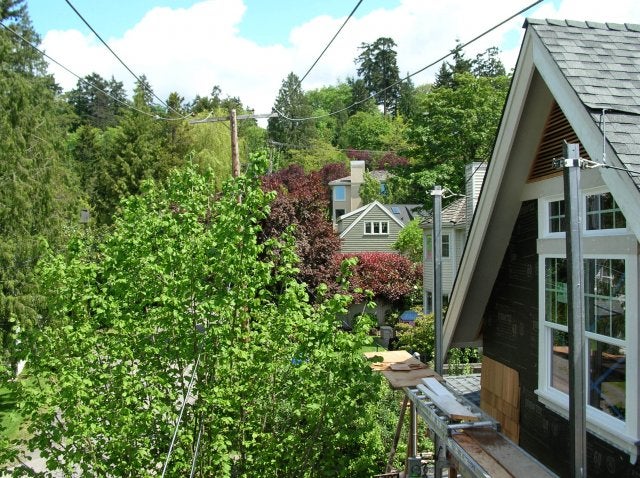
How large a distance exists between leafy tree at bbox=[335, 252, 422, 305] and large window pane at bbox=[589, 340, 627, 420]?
999 inches

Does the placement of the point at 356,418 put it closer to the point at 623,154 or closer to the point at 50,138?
the point at 623,154

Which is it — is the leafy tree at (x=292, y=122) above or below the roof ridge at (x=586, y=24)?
above

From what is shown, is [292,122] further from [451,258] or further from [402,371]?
[402,371]

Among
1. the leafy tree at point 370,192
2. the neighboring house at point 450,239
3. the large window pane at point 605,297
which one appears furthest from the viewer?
the leafy tree at point 370,192

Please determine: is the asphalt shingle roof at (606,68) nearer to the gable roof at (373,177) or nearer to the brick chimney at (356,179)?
the gable roof at (373,177)

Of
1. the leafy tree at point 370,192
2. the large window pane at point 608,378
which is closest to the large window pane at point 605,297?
the large window pane at point 608,378

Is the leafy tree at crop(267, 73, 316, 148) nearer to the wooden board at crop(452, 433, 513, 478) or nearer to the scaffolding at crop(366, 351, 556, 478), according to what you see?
the scaffolding at crop(366, 351, 556, 478)

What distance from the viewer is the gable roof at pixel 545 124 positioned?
13.4 feet

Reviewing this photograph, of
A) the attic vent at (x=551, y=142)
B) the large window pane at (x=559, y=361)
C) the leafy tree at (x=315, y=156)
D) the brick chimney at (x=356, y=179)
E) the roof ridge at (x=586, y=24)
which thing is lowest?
the large window pane at (x=559, y=361)

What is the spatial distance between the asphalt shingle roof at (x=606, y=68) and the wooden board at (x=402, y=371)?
358 centimetres

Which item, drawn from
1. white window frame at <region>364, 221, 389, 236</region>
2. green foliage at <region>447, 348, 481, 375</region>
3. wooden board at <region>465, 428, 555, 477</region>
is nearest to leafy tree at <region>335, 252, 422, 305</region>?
white window frame at <region>364, 221, 389, 236</region>

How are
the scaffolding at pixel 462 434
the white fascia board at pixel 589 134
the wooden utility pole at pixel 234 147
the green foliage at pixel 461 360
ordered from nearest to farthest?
the white fascia board at pixel 589 134
the scaffolding at pixel 462 434
the wooden utility pole at pixel 234 147
the green foliage at pixel 461 360

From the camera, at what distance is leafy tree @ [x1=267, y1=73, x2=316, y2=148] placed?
245ft

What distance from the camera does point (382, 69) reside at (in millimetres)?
86125
